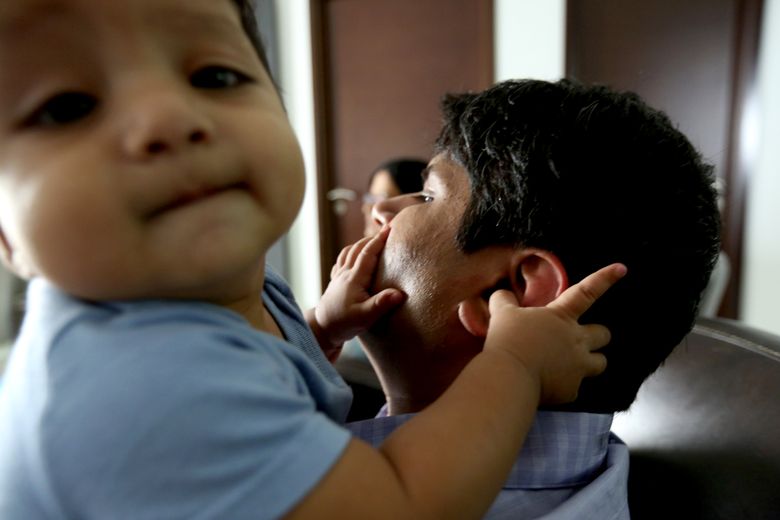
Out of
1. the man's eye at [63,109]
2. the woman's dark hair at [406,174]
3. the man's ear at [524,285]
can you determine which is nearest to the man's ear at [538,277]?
the man's ear at [524,285]

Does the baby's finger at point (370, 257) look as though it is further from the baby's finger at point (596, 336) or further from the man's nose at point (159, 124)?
the man's nose at point (159, 124)

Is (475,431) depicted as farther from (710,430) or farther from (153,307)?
(710,430)

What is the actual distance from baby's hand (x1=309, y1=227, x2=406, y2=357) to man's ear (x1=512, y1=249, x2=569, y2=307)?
0.16 meters

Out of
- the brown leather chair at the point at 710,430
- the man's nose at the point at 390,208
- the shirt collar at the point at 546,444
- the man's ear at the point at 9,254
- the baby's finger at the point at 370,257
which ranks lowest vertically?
the brown leather chair at the point at 710,430

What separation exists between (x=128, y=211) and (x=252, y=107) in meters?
0.14

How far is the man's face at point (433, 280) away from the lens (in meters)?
0.79

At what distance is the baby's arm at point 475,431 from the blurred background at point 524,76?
6.13 feet

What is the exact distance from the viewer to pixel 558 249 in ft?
2.48

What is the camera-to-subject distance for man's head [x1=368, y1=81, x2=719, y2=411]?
29.4 inches

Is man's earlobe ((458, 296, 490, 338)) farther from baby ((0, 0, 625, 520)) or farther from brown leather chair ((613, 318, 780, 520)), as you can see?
brown leather chair ((613, 318, 780, 520))

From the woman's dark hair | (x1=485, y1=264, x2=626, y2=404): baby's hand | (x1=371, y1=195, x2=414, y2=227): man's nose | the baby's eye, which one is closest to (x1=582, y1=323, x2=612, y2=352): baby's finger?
(x1=485, y1=264, x2=626, y2=404): baby's hand

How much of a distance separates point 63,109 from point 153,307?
15 cm

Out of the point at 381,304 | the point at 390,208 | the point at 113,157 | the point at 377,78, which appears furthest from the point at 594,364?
the point at 377,78

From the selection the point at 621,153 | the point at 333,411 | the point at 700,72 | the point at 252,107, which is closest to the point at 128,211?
the point at 252,107
